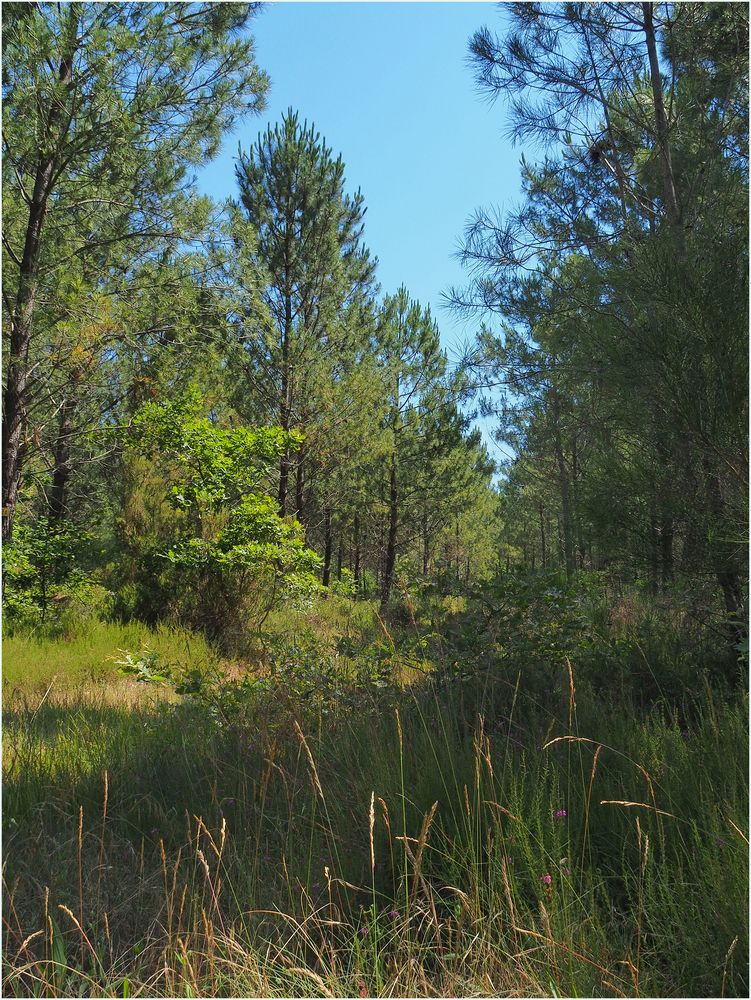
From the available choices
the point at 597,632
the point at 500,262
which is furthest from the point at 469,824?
the point at 500,262

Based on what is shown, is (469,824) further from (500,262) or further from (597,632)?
(500,262)

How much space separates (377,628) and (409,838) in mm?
4584

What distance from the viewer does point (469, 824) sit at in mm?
1909

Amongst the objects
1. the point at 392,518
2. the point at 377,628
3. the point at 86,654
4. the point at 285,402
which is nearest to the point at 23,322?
the point at 86,654

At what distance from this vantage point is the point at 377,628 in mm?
6137

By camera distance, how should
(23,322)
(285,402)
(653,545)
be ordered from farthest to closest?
1. (285,402)
2. (23,322)
3. (653,545)

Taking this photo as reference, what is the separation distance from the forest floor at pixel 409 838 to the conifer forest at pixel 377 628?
2 centimetres

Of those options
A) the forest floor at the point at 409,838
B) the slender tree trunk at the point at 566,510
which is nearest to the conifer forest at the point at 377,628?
the forest floor at the point at 409,838

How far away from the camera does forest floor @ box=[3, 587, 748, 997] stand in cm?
161

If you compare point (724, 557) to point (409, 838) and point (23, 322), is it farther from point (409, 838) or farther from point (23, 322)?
point (23, 322)

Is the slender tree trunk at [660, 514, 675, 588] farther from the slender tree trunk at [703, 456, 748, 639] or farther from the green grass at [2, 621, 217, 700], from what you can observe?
the green grass at [2, 621, 217, 700]

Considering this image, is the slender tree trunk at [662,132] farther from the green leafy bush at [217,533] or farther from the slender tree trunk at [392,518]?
the slender tree trunk at [392,518]

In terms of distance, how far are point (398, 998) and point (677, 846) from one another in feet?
3.29

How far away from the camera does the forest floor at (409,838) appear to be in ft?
5.28
